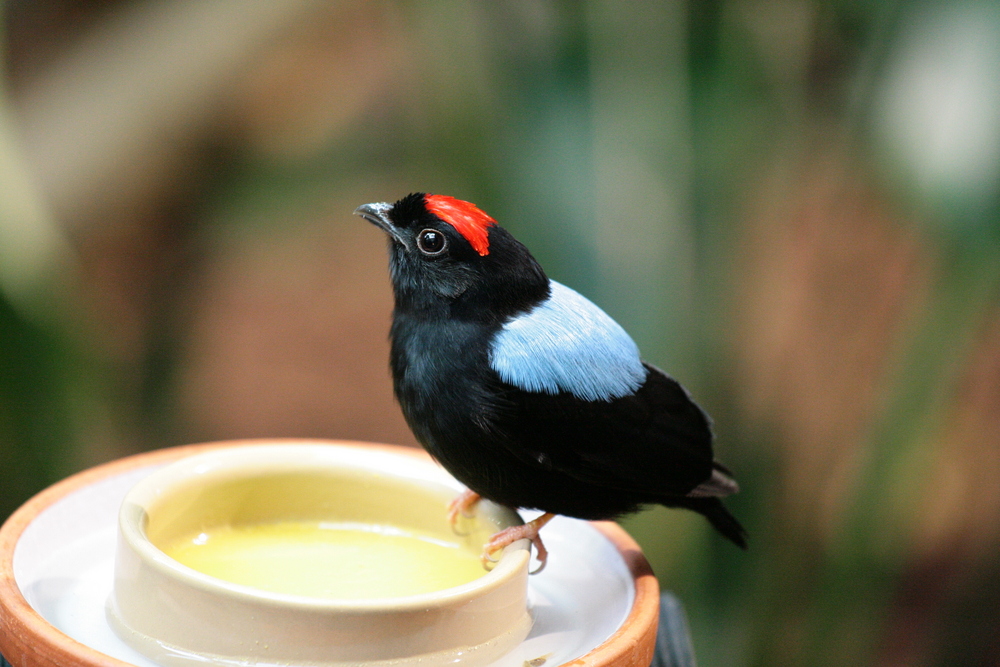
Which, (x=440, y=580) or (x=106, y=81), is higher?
(x=106, y=81)

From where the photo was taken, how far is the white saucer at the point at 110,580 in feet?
3.79

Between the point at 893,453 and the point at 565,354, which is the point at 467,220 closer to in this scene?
the point at 565,354

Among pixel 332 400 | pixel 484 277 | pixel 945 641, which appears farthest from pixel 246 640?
pixel 332 400

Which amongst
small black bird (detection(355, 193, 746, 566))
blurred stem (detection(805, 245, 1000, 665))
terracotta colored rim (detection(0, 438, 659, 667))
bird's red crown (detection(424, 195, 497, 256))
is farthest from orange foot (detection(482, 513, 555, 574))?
blurred stem (detection(805, 245, 1000, 665))

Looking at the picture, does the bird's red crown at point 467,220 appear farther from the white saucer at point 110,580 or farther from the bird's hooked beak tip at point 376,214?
the white saucer at point 110,580

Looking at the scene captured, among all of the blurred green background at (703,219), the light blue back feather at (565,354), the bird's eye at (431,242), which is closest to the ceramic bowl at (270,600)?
the light blue back feather at (565,354)

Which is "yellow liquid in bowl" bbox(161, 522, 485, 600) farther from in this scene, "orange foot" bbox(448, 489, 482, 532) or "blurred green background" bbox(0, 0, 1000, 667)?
"blurred green background" bbox(0, 0, 1000, 667)

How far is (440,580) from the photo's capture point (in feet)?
4.23

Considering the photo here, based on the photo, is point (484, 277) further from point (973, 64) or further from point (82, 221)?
point (82, 221)

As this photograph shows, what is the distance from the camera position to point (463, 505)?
142cm

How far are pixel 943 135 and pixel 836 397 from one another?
0.89 metres

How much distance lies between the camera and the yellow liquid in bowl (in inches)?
48.7

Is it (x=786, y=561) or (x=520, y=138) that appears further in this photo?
(x=786, y=561)

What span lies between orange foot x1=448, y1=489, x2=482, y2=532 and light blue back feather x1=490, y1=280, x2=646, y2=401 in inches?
9.7
